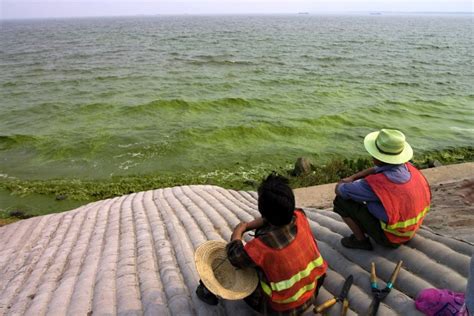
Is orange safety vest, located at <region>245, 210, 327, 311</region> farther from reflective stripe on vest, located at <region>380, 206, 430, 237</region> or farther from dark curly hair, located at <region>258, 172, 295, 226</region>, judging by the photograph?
reflective stripe on vest, located at <region>380, 206, 430, 237</region>

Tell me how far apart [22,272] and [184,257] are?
1.97m

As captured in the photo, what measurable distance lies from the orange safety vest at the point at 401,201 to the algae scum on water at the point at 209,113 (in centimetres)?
802

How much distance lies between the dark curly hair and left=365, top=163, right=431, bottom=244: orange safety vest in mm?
1185

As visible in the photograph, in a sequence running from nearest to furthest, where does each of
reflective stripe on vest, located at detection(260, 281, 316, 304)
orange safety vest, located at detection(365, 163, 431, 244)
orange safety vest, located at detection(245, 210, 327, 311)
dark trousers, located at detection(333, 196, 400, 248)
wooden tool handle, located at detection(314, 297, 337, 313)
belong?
orange safety vest, located at detection(245, 210, 327, 311) → reflective stripe on vest, located at detection(260, 281, 316, 304) → wooden tool handle, located at detection(314, 297, 337, 313) → orange safety vest, located at detection(365, 163, 431, 244) → dark trousers, located at detection(333, 196, 400, 248)

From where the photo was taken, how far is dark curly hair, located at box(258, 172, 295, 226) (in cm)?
259

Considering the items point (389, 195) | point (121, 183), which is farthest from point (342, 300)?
point (121, 183)

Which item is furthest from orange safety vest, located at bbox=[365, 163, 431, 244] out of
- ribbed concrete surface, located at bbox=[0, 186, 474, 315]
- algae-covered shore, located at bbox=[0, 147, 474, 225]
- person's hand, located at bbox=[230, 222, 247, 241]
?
algae-covered shore, located at bbox=[0, 147, 474, 225]

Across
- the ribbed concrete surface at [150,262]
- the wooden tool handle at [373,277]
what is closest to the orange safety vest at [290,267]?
the ribbed concrete surface at [150,262]

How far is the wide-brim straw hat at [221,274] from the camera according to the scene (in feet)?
9.38

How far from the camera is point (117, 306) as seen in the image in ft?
11.4

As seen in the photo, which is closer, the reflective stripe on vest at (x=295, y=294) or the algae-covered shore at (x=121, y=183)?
the reflective stripe on vest at (x=295, y=294)

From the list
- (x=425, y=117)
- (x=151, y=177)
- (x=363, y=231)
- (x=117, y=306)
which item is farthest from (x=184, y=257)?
(x=425, y=117)

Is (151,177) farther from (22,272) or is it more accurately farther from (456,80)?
(456,80)

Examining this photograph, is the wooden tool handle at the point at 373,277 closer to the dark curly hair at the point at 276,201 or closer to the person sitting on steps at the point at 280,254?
the person sitting on steps at the point at 280,254
